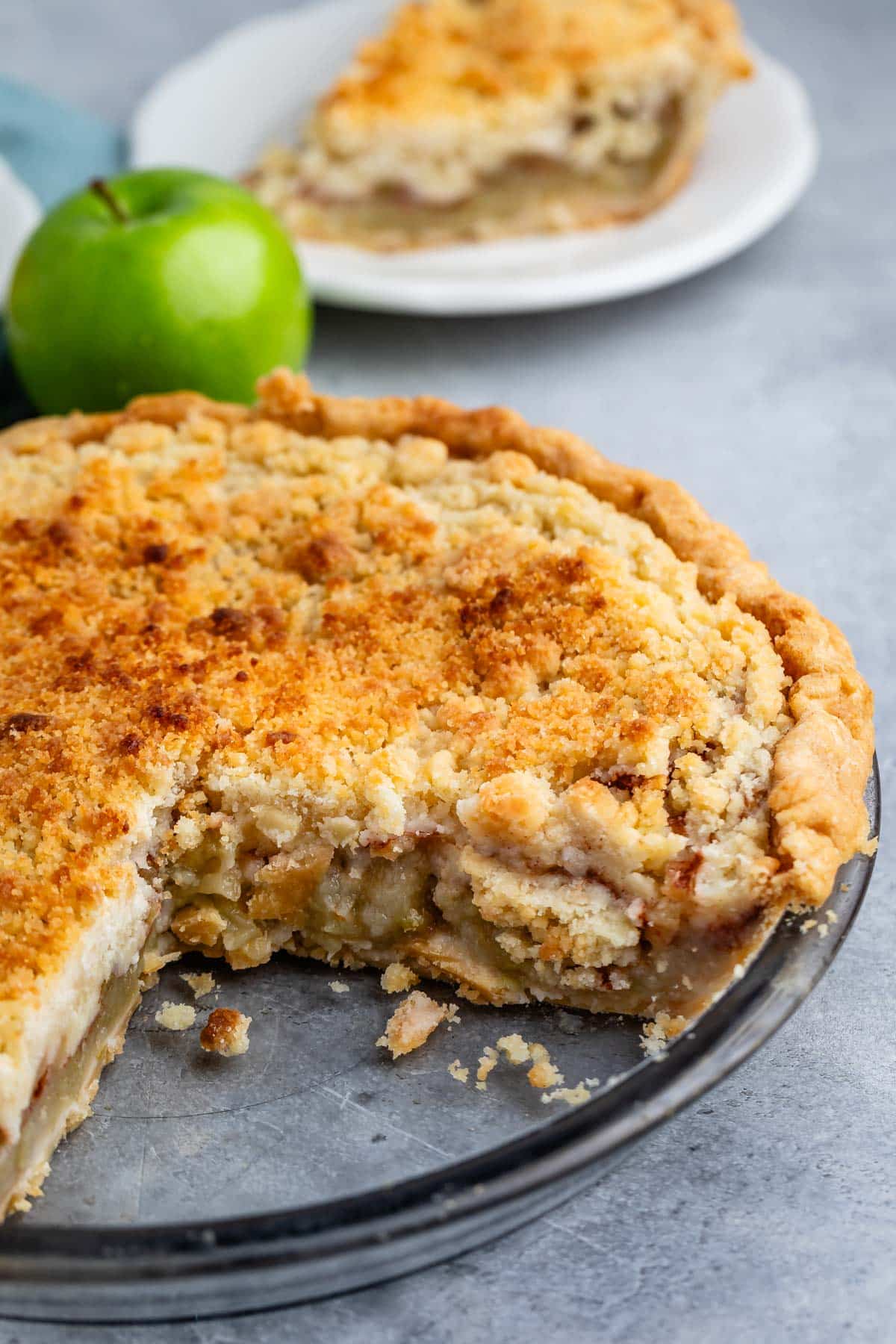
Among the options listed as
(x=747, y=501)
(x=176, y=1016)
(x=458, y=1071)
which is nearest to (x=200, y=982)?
(x=176, y=1016)

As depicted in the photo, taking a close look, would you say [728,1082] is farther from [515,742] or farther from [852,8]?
[852,8]

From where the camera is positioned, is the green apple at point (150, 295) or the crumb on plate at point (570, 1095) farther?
the green apple at point (150, 295)

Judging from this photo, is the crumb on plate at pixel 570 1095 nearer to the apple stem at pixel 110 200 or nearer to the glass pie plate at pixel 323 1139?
the glass pie plate at pixel 323 1139

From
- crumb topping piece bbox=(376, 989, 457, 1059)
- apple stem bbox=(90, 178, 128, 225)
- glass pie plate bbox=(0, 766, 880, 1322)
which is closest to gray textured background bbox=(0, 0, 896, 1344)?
glass pie plate bbox=(0, 766, 880, 1322)

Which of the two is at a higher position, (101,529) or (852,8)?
(852,8)

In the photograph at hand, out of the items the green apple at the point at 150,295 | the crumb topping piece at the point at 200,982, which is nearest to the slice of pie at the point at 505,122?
the green apple at the point at 150,295

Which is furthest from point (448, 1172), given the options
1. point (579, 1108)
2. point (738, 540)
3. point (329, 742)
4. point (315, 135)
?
point (315, 135)

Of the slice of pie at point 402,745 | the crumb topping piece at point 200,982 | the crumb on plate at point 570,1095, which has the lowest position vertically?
the crumb topping piece at point 200,982

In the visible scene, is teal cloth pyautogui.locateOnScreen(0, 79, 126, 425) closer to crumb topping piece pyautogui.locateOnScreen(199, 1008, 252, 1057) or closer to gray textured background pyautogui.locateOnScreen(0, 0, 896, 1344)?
gray textured background pyautogui.locateOnScreen(0, 0, 896, 1344)
